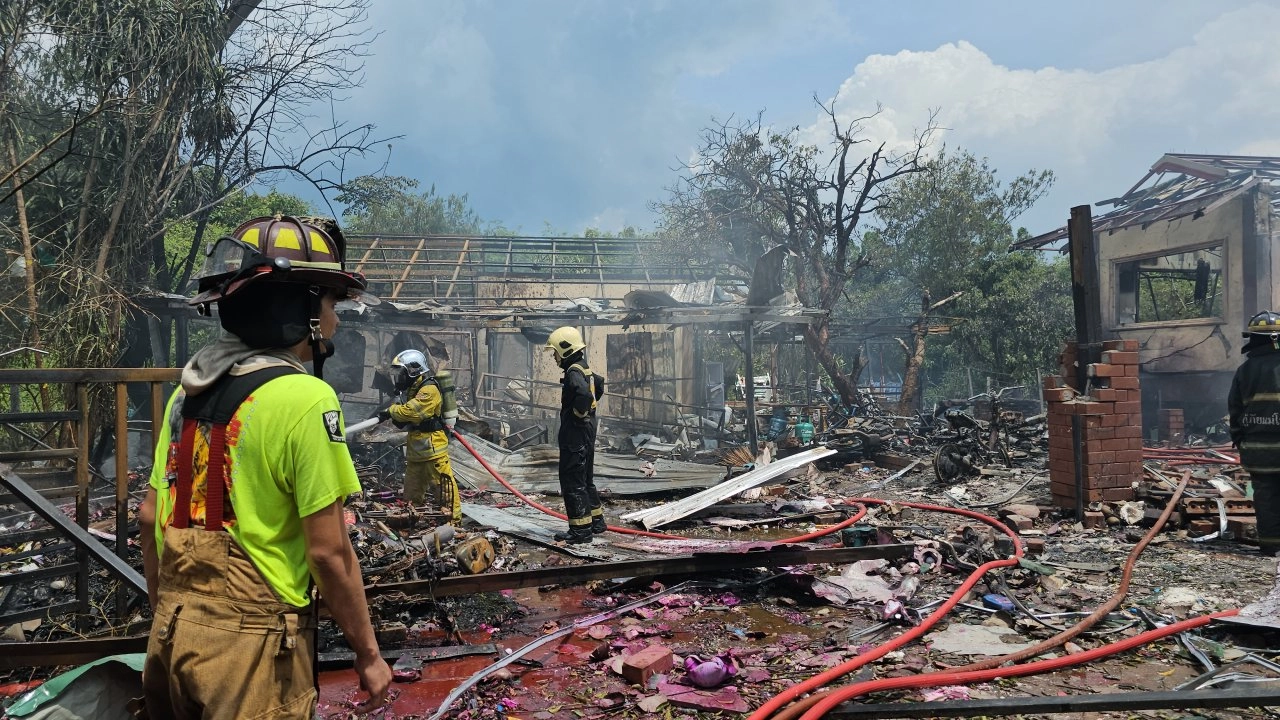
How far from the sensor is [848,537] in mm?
6074

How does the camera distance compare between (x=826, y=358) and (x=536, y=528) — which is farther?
(x=826, y=358)

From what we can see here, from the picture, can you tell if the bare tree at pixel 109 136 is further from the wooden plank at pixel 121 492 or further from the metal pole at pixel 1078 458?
the metal pole at pixel 1078 458

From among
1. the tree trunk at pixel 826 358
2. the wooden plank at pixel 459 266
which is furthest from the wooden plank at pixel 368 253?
the tree trunk at pixel 826 358

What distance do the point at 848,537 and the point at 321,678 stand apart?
160 inches

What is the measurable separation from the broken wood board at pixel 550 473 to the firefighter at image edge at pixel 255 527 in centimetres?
821

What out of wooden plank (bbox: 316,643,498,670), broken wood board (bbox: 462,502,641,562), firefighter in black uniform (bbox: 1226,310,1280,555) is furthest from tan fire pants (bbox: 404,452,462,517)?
firefighter in black uniform (bbox: 1226,310,1280,555)

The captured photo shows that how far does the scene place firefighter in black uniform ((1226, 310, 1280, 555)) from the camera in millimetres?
5891

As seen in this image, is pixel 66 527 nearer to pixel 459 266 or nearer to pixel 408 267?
pixel 408 267

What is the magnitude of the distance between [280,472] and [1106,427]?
7.62m

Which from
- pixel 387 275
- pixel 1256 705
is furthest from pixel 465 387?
pixel 1256 705

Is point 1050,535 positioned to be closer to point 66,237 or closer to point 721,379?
point 66,237

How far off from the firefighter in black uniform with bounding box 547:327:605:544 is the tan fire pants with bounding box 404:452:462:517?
1292 mm

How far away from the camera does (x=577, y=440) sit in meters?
6.99

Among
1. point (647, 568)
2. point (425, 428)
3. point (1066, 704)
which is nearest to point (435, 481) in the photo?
point (425, 428)
